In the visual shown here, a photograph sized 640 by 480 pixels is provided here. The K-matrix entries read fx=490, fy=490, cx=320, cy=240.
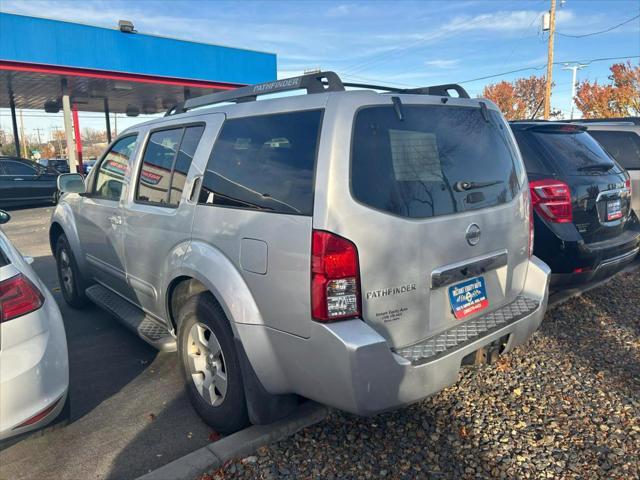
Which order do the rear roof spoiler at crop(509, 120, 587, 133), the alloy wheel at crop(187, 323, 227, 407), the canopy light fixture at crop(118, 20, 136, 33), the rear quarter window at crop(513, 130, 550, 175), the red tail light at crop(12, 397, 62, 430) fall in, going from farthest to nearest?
the canopy light fixture at crop(118, 20, 136, 33) → the rear roof spoiler at crop(509, 120, 587, 133) → the rear quarter window at crop(513, 130, 550, 175) → the alloy wheel at crop(187, 323, 227, 407) → the red tail light at crop(12, 397, 62, 430)

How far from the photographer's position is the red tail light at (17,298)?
2.32 metres

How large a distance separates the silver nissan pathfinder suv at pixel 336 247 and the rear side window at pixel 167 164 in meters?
0.02

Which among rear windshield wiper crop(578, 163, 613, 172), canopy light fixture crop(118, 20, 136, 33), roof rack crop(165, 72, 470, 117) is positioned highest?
canopy light fixture crop(118, 20, 136, 33)

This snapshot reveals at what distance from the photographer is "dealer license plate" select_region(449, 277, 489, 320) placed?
273 centimetres

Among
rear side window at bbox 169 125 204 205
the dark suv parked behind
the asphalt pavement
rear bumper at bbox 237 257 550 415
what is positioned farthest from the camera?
the dark suv parked behind

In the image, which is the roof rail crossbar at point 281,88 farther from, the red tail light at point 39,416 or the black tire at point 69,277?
the black tire at point 69,277

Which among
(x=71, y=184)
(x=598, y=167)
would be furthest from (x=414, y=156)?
(x=71, y=184)

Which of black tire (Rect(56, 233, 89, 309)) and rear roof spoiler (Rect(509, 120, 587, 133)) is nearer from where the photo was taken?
rear roof spoiler (Rect(509, 120, 587, 133))

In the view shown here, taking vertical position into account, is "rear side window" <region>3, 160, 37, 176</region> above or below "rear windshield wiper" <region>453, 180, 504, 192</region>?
below

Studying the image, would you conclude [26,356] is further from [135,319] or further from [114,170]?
[114,170]

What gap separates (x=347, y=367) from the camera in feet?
7.27

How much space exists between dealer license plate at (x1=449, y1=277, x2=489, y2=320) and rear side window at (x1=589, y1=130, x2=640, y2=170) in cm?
482

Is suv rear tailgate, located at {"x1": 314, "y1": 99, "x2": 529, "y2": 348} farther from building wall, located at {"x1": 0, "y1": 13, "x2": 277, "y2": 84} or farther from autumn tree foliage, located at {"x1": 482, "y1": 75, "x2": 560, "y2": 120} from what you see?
autumn tree foliage, located at {"x1": 482, "y1": 75, "x2": 560, "y2": 120}

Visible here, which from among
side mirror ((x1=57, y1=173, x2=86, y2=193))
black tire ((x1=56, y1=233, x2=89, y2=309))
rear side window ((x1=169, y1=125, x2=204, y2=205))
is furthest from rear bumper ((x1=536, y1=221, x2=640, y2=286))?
black tire ((x1=56, y1=233, x2=89, y2=309))
